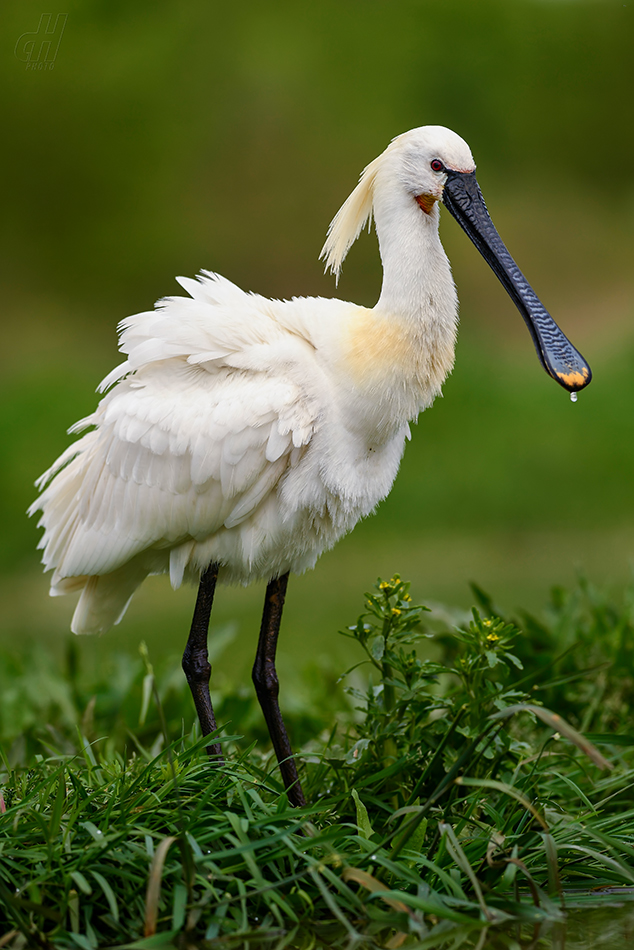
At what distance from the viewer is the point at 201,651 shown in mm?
2906

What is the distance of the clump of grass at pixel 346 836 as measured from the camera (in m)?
2.09

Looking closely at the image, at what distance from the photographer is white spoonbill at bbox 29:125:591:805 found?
8.79 ft

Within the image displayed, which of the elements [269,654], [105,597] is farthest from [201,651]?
[105,597]

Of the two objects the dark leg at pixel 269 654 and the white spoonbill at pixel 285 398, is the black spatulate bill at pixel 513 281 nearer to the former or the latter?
the white spoonbill at pixel 285 398

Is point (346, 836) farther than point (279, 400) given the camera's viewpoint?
No

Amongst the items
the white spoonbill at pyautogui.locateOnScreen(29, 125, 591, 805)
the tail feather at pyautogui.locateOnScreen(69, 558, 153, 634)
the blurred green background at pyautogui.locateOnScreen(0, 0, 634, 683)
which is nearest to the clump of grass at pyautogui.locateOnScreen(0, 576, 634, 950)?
the white spoonbill at pyautogui.locateOnScreen(29, 125, 591, 805)

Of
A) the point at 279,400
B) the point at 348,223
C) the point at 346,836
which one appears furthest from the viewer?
the point at 348,223

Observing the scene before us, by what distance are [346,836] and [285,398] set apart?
1.03 meters

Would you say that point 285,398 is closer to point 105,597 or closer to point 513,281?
point 513,281

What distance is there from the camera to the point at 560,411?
9.09 meters

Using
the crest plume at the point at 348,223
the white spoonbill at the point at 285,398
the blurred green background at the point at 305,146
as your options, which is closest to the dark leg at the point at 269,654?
the white spoonbill at the point at 285,398

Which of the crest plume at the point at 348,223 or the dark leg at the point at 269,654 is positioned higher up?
the crest plume at the point at 348,223

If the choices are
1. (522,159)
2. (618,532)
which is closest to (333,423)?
(618,532)

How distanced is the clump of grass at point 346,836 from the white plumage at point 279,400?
32cm
